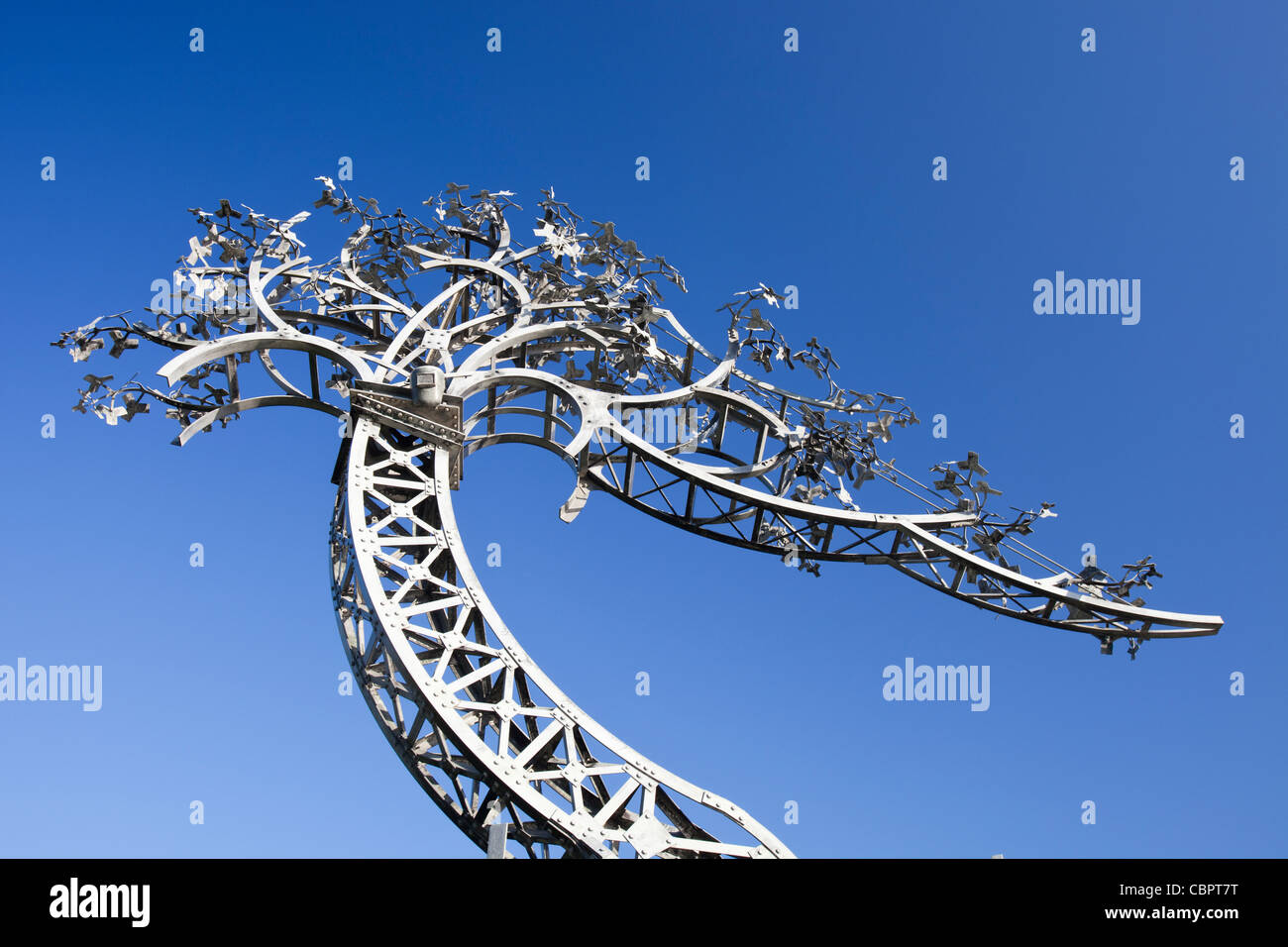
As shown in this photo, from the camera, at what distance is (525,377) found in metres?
20.3

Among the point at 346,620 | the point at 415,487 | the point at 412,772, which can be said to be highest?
the point at 415,487

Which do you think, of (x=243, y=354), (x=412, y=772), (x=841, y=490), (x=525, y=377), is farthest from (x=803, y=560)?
(x=243, y=354)

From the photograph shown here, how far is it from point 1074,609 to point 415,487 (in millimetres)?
10639

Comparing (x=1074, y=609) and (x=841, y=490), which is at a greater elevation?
(x=841, y=490)

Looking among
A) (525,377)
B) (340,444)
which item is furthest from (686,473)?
(340,444)

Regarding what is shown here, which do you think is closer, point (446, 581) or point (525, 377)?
point (446, 581)

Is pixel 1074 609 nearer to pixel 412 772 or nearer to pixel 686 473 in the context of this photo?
pixel 686 473

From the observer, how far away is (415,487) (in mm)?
18422
